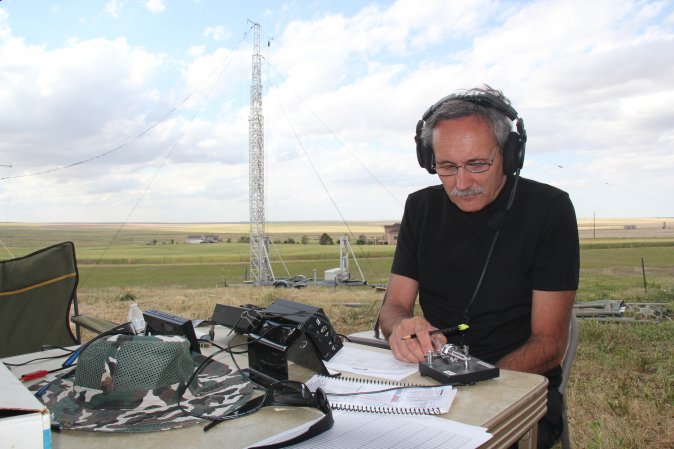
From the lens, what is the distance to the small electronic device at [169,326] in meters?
1.92

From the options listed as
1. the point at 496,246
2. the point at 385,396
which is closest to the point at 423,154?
the point at 496,246

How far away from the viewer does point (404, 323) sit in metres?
2.01

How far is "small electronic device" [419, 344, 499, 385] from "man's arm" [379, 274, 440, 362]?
0.07 metres

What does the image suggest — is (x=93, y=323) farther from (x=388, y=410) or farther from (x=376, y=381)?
(x=388, y=410)

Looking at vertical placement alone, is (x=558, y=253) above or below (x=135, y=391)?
above

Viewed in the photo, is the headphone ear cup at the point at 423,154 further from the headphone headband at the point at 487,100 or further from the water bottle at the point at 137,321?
the water bottle at the point at 137,321

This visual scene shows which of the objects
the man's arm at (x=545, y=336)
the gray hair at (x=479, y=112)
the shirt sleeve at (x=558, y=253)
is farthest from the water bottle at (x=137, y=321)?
the shirt sleeve at (x=558, y=253)

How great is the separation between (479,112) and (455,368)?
1.13m

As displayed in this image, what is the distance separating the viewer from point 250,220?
43.2 metres

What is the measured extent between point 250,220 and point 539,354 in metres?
41.8

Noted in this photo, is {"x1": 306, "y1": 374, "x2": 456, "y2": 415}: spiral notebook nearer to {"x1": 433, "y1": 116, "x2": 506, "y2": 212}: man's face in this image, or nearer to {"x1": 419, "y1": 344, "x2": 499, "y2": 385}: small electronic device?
{"x1": 419, "y1": 344, "x2": 499, "y2": 385}: small electronic device

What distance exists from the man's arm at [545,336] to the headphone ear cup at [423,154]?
731mm

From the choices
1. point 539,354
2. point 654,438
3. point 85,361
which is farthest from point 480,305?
point 654,438

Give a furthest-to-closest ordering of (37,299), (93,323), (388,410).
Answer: (37,299) < (93,323) < (388,410)
